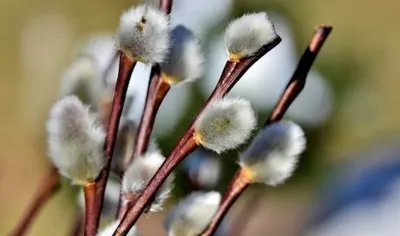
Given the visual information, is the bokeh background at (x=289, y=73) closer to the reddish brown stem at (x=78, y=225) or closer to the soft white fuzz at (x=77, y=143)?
the reddish brown stem at (x=78, y=225)

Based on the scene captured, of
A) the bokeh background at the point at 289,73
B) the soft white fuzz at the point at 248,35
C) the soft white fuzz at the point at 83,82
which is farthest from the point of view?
the bokeh background at the point at 289,73

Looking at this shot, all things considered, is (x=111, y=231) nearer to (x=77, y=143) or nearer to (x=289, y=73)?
(x=77, y=143)

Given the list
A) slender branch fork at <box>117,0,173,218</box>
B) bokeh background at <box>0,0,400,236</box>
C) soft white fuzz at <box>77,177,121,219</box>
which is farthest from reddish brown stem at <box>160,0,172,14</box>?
bokeh background at <box>0,0,400,236</box>

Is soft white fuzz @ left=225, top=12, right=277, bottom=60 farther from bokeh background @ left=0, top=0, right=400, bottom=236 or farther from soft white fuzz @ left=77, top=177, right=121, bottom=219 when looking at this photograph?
bokeh background @ left=0, top=0, right=400, bottom=236

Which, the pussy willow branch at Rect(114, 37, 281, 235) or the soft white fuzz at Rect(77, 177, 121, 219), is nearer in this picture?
the pussy willow branch at Rect(114, 37, 281, 235)

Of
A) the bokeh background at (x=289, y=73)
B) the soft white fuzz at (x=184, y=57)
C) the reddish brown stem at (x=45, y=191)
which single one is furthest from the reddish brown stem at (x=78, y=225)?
the bokeh background at (x=289, y=73)

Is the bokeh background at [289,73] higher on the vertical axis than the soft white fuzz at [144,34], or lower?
lower

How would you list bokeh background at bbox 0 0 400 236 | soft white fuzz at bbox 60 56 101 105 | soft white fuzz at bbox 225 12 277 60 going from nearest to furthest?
soft white fuzz at bbox 225 12 277 60 → soft white fuzz at bbox 60 56 101 105 → bokeh background at bbox 0 0 400 236
